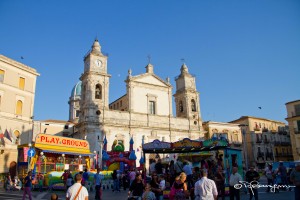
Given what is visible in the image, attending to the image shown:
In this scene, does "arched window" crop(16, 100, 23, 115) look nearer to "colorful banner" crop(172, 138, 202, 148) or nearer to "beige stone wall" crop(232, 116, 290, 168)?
"colorful banner" crop(172, 138, 202, 148)

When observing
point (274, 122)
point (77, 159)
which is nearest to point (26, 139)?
point (77, 159)

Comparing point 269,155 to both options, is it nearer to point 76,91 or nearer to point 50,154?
point 76,91

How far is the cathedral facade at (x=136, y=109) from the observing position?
31.8m

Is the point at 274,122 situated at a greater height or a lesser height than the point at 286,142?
greater

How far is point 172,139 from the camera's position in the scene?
36.1m

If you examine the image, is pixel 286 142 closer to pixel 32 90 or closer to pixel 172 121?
pixel 172 121

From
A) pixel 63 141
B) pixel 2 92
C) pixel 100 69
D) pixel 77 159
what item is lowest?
pixel 77 159

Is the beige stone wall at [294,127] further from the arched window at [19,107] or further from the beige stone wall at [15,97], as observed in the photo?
the arched window at [19,107]

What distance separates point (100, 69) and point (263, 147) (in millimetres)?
31847

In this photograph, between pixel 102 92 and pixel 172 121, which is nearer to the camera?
pixel 102 92

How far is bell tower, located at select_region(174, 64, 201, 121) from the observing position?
39594mm

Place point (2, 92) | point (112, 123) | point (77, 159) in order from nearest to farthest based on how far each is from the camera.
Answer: point (77, 159) < point (2, 92) < point (112, 123)

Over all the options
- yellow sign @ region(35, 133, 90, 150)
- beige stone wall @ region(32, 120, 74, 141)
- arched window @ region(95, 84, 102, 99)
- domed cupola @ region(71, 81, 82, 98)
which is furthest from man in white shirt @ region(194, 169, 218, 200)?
domed cupola @ region(71, 81, 82, 98)

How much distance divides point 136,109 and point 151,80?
5117mm
